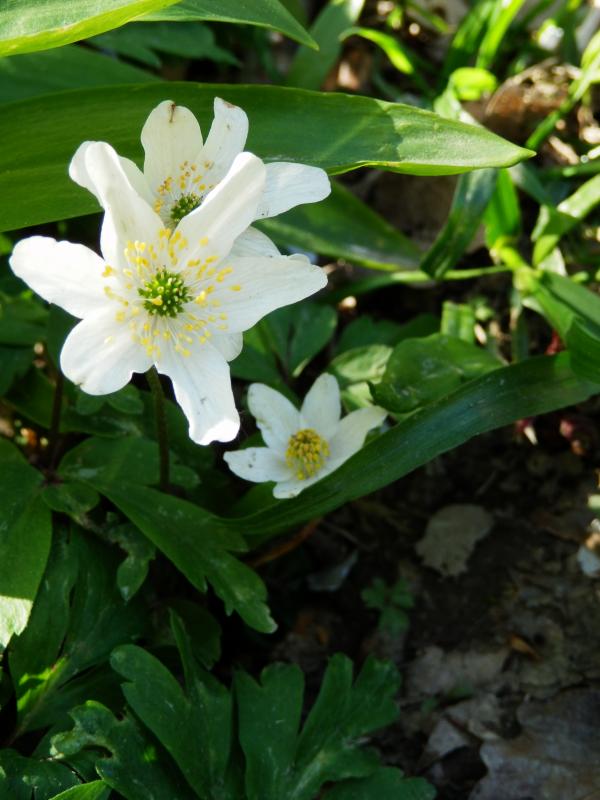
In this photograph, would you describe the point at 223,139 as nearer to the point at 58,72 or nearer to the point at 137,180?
the point at 137,180

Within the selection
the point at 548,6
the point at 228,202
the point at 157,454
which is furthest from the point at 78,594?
the point at 548,6

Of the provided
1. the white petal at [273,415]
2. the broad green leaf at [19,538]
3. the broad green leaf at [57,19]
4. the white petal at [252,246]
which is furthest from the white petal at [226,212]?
the broad green leaf at [19,538]

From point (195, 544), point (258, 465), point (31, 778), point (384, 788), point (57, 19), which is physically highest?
point (57, 19)

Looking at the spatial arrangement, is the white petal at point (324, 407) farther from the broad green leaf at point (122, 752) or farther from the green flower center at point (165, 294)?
the broad green leaf at point (122, 752)

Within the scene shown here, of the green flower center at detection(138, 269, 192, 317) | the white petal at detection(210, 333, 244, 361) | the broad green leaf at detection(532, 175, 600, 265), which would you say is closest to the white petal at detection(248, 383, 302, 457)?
the white petal at detection(210, 333, 244, 361)

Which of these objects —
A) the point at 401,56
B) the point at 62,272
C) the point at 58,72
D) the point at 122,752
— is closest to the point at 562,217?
the point at 401,56

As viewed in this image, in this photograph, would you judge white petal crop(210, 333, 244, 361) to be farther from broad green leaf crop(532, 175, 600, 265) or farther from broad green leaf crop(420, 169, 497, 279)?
broad green leaf crop(532, 175, 600, 265)
